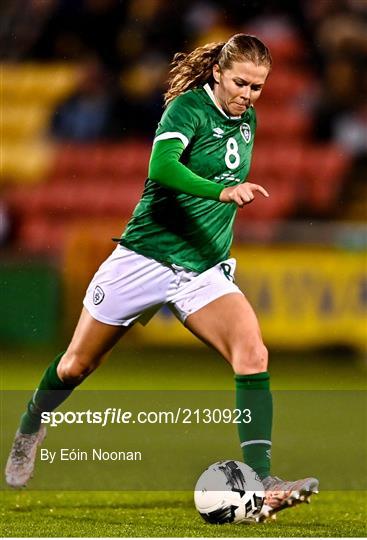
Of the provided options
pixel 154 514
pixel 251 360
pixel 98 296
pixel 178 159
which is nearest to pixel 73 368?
pixel 98 296

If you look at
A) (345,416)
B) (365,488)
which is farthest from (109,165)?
(365,488)

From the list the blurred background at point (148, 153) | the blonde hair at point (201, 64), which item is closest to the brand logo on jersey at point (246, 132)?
the blonde hair at point (201, 64)

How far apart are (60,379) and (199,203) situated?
0.98 meters

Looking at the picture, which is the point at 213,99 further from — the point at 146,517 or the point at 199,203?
the point at 146,517

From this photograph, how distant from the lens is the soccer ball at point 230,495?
4.71 metres

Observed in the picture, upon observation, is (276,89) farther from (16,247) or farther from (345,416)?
(345,416)

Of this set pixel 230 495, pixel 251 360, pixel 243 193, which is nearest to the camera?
pixel 243 193

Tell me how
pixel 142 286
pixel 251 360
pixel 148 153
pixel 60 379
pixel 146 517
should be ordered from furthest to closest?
pixel 148 153 < pixel 60 379 < pixel 142 286 < pixel 146 517 < pixel 251 360

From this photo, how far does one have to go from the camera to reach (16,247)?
12.7 meters

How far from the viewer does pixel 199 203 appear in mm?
5094

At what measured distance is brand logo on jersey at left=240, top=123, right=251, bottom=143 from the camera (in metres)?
5.14

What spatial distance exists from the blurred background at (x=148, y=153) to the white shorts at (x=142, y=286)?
224 inches

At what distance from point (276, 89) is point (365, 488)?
28.7 ft

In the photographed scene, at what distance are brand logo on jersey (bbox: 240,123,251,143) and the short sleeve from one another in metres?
0.25
